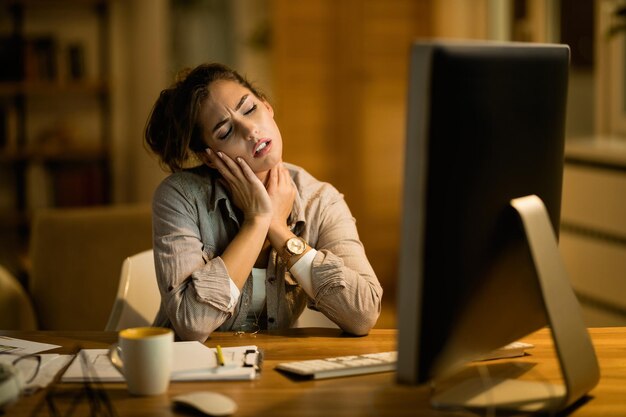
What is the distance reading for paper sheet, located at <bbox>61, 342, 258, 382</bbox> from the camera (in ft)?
4.68

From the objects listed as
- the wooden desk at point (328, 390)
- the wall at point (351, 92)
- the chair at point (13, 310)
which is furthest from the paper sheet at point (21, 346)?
the wall at point (351, 92)

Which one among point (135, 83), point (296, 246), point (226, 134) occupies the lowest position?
point (296, 246)

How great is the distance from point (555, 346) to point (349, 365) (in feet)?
1.11

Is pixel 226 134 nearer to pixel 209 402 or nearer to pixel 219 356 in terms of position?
pixel 219 356

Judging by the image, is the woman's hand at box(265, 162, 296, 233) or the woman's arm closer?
the woman's arm

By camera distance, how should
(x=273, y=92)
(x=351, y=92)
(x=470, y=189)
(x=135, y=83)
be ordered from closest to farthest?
(x=470, y=189), (x=135, y=83), (x=351, y=92), (x=273, y=92)

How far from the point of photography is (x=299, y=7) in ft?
18.2

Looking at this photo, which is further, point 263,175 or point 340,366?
point 263,175

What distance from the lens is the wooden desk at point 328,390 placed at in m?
1.29

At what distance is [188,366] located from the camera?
4.84ft

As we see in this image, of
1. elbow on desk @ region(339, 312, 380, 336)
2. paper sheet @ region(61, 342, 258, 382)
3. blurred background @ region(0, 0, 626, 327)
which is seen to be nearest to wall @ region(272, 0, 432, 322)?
blurred background @ region(0, 0, 626, 327)

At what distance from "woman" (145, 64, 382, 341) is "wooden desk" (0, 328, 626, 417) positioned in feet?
0.36

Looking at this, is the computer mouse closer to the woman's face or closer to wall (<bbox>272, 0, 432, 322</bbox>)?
the woman's face

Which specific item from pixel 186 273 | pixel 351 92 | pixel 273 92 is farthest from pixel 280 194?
pixel 273 92
